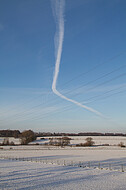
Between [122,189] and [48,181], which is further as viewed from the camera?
[48,181]

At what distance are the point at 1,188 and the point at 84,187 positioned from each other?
26.5 feet

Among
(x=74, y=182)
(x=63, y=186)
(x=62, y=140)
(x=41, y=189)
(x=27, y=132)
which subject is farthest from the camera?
(x=27, y=132)

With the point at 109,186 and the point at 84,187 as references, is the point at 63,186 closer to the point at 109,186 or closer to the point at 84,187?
the point at 84,187

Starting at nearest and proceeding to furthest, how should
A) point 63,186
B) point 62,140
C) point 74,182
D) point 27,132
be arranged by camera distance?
point 63,186, point 74,182, point 62,140, point 27,132

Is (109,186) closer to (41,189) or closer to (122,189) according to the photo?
(122,189)

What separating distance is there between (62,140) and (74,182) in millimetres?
113171

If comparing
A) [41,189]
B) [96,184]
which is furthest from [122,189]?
[41,189]

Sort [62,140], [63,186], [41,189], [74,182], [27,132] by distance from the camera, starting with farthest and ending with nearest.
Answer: [27,132] → [62,140] → [74,182] → [63,186] → [41,189]

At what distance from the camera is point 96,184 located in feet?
66.3

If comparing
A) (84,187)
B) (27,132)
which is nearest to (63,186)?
(84,187)

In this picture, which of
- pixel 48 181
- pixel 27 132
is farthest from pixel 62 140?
pixel 48 181

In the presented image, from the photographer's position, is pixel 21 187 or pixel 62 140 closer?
pixel 21 187

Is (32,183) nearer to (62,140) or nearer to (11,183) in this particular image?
(11,183)

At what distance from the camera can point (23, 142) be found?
13588 centimetres
